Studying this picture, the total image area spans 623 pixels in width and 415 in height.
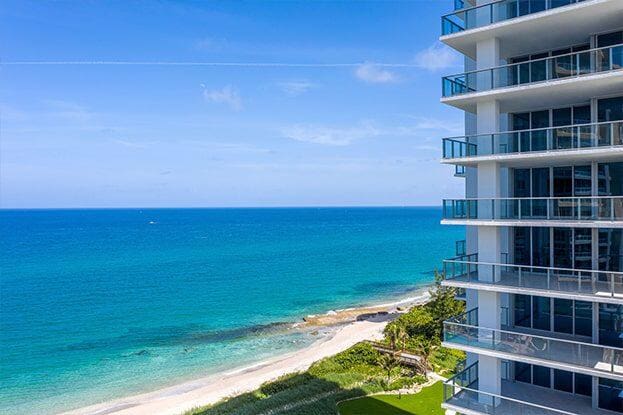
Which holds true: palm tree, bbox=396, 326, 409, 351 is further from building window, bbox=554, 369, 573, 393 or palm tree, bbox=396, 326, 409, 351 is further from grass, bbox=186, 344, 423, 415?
building window, bbox=554, 369, 573, 393

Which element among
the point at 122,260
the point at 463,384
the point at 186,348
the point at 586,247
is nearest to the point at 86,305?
the point at 186,348

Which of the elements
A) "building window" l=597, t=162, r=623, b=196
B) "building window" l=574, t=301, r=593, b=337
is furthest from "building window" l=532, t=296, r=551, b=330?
"building window" l=597, t=162, r=623, b=196

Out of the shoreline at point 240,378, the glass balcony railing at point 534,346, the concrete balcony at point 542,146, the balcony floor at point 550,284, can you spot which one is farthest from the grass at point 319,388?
the concrete balcony at point 542,146

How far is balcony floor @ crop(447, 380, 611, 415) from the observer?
1419cm

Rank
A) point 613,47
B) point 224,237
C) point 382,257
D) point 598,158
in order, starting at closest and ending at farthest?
point 613,47
point 598,158
point 382,257
point 224,237

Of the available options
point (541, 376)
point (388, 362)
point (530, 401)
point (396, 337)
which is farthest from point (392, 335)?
point (530, 401)

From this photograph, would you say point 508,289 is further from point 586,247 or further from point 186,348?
point 186,348

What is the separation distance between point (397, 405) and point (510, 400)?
781cm

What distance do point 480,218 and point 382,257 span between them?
80.6m

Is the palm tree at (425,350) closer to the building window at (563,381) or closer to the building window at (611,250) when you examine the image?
the building window at (563,381)

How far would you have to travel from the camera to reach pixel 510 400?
14.7 m

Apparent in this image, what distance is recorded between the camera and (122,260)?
292 feet

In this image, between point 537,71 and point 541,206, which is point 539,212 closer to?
point 541,206

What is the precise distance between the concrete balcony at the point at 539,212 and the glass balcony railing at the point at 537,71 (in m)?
3.58
